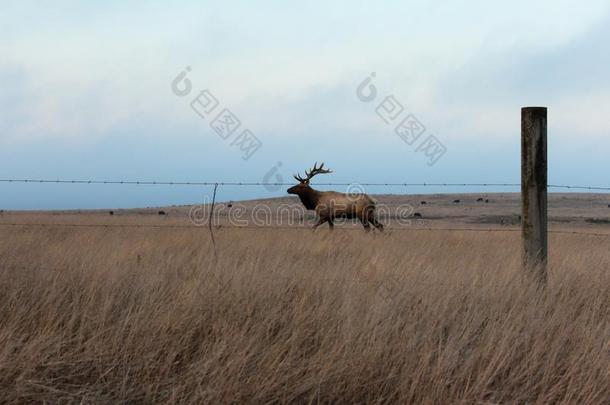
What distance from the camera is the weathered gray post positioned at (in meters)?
5.77

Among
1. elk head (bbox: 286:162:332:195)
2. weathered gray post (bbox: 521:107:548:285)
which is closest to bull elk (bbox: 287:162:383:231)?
elk head (bbox: 286:162:332:195)

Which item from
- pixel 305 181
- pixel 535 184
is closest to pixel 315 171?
pixel 305 181

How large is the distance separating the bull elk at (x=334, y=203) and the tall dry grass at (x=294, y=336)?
1166 cm

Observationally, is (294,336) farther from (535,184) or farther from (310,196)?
(310,196)

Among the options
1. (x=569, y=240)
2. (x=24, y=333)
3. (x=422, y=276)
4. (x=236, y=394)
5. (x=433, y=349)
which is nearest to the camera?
(x=236, y=394)

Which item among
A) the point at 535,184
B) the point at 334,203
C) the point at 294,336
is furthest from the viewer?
the point at 334,203

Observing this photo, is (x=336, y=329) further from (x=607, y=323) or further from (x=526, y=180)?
(x=526, y=180)

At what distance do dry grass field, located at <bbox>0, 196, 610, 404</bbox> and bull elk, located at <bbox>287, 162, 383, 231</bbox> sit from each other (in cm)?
1164

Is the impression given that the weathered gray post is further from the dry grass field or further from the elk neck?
the elk neck

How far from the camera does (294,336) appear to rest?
159 inches

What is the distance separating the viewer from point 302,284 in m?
5.20

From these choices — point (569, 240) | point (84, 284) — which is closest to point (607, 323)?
point (84, 284)

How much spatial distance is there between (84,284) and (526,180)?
150 inches

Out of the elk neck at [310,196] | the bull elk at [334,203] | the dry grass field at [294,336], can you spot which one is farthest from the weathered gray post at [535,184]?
the elk neck at [310,196]
